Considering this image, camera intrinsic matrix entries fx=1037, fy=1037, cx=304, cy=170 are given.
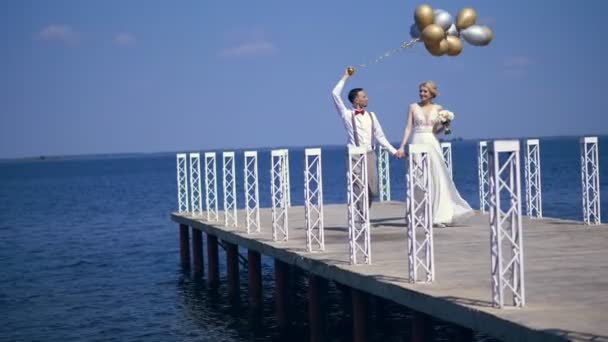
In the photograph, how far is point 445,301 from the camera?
360 inches

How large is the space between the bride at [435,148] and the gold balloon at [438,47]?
18.0 inches

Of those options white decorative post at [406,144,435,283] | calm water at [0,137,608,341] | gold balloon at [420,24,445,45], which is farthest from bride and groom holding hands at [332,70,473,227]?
white decorative post at [406,144,435,283]

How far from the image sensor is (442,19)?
49.4 feet

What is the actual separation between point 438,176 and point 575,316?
7.57 m

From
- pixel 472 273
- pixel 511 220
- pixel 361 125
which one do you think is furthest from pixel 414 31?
pixel 511 220

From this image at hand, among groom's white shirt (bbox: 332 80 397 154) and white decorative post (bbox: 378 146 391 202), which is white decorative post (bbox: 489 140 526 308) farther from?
white decorative post (bbox: 378 146 391 202)

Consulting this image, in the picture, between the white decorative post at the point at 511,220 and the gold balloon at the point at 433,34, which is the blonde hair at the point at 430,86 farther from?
the white decorative post at the point at 511,220

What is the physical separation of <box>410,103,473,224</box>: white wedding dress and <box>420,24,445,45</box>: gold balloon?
1.03 metres

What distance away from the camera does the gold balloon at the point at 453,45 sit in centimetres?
1515

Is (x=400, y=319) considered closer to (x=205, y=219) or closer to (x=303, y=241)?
(x=303, y=241)

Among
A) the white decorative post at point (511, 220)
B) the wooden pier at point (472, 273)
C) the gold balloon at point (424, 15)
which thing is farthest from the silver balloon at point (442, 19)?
the white decorative post at point (511, 220)

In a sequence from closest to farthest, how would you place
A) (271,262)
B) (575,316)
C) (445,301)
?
(575,316)
(445,301)
(271,262)

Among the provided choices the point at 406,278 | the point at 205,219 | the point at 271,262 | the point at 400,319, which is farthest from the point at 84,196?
the point at 406,278

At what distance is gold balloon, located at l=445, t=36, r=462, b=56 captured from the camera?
15.1 m
